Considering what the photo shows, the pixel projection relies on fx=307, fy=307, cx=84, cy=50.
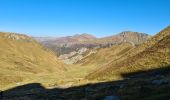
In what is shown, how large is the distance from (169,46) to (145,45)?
2376 cm

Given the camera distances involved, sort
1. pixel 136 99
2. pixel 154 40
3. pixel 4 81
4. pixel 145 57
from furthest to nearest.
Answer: pixel 4 81 → pixel 154 40 → pixel 145 57 → pixel 136 99

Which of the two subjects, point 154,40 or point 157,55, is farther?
point 154,40

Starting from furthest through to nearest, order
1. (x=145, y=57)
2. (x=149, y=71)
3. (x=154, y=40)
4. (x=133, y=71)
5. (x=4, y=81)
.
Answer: (x=4, y=81), (x=154, y=40), (x=145, y=57), (x=133, y=71), (x=149, y=71)

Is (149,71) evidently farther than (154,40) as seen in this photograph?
No

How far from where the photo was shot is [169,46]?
91.0 meters

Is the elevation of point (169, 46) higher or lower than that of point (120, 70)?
higher

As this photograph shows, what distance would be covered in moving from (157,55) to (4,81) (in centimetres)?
10570

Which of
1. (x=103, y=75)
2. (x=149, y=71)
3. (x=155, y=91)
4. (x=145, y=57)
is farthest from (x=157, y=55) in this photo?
(x=155, y=91)

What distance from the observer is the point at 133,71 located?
87250 mm

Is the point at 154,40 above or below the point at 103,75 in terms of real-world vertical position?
above

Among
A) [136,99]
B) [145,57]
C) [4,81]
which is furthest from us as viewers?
[4,81]

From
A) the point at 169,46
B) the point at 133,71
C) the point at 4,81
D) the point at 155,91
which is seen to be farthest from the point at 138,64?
the point at 4,81

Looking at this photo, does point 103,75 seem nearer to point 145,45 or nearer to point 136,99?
point 145,45

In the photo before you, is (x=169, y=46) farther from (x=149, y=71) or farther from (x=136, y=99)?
(x=136, y=99)
